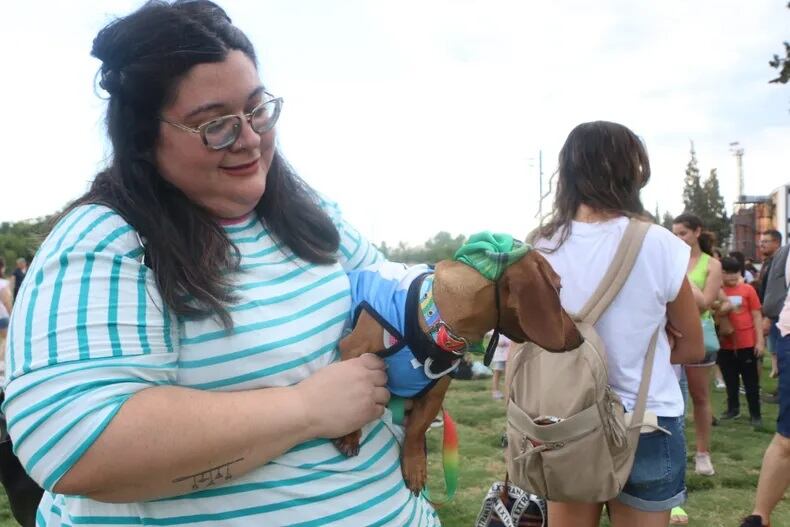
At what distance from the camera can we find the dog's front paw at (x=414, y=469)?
1.64 meters

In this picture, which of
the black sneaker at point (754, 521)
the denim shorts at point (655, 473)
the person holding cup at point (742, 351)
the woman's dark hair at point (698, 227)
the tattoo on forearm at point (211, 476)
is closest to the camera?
the tattoo on forearm at point (211, 476)

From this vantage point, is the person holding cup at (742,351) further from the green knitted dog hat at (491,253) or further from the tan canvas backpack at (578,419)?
the green knitted dog hat at (491,253)

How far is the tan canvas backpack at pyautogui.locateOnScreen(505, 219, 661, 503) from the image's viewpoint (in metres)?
2.46

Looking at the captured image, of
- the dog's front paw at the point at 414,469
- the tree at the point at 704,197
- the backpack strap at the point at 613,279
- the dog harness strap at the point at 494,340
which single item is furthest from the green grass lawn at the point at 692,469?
the tree at the point at 704,197

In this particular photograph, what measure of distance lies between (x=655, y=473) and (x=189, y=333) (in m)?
1.99

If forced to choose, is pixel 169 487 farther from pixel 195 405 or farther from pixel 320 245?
pixel 320 245

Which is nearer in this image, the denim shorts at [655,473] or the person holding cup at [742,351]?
the denim shorts at [655,473]

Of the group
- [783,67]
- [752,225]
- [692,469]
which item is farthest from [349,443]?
[752,225]

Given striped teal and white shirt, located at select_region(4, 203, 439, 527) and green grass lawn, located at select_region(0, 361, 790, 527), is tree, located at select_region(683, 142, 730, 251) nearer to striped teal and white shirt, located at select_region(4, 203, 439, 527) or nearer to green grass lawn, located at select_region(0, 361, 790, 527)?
green grass lawn, located at select_region(0, 361, 790, 527)

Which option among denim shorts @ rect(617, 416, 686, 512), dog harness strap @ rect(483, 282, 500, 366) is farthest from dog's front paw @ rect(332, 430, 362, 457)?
denim shorts @ rect(617, 416, 686, 512)

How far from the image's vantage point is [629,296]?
2.64 meters

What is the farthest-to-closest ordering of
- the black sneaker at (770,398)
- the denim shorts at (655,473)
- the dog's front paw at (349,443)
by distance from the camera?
1. the black sneaker at (770,398)
2. the denim shorts at (655,473)
3. the dog's front paw at (349,443)

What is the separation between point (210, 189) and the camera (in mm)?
1468

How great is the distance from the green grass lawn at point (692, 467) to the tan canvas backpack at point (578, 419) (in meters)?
2.34
